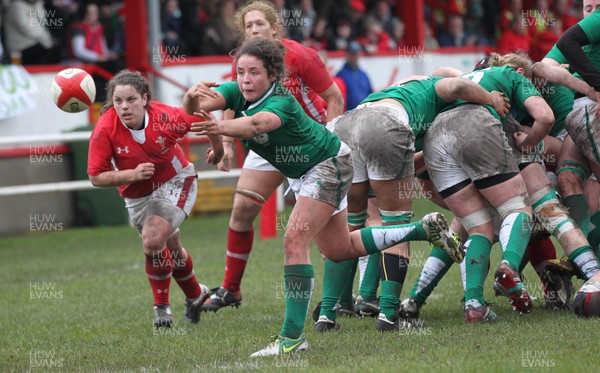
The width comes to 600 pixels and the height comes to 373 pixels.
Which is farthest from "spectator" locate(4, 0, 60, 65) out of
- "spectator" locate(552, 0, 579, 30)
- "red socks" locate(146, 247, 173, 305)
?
"spectator" locate(552, 0, 579, 30)

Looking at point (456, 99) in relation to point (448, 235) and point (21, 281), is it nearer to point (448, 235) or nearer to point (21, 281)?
point (448, 235)

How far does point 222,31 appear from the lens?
56.6ft

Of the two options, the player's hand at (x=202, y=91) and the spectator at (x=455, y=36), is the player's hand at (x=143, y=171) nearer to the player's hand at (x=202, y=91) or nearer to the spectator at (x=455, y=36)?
the player's hand at (x=202, y=91)

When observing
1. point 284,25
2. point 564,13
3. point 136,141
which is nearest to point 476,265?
point 136,141

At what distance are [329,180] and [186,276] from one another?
208 centimetres

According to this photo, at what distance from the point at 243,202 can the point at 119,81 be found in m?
1.31

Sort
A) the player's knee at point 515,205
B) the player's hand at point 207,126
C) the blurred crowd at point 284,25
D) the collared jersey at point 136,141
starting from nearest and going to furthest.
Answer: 1. the player's hand at point 207,126
2. the player's knee at point 515,205
3. the collared jersey at point 136,141
4. the blurred crowd at point 284,25

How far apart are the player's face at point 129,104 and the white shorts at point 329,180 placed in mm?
1531

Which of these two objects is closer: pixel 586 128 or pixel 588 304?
pixel 588 304

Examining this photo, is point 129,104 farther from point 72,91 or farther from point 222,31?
point 222,31

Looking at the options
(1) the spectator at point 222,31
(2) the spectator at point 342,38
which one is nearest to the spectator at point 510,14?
(2) the spectator at point 342,38

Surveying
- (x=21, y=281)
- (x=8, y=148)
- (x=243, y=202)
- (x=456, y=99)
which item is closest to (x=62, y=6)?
(x=8, y=148)

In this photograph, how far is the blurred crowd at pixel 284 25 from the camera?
15523mm

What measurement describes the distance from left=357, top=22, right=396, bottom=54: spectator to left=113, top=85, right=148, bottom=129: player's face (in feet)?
41.3
